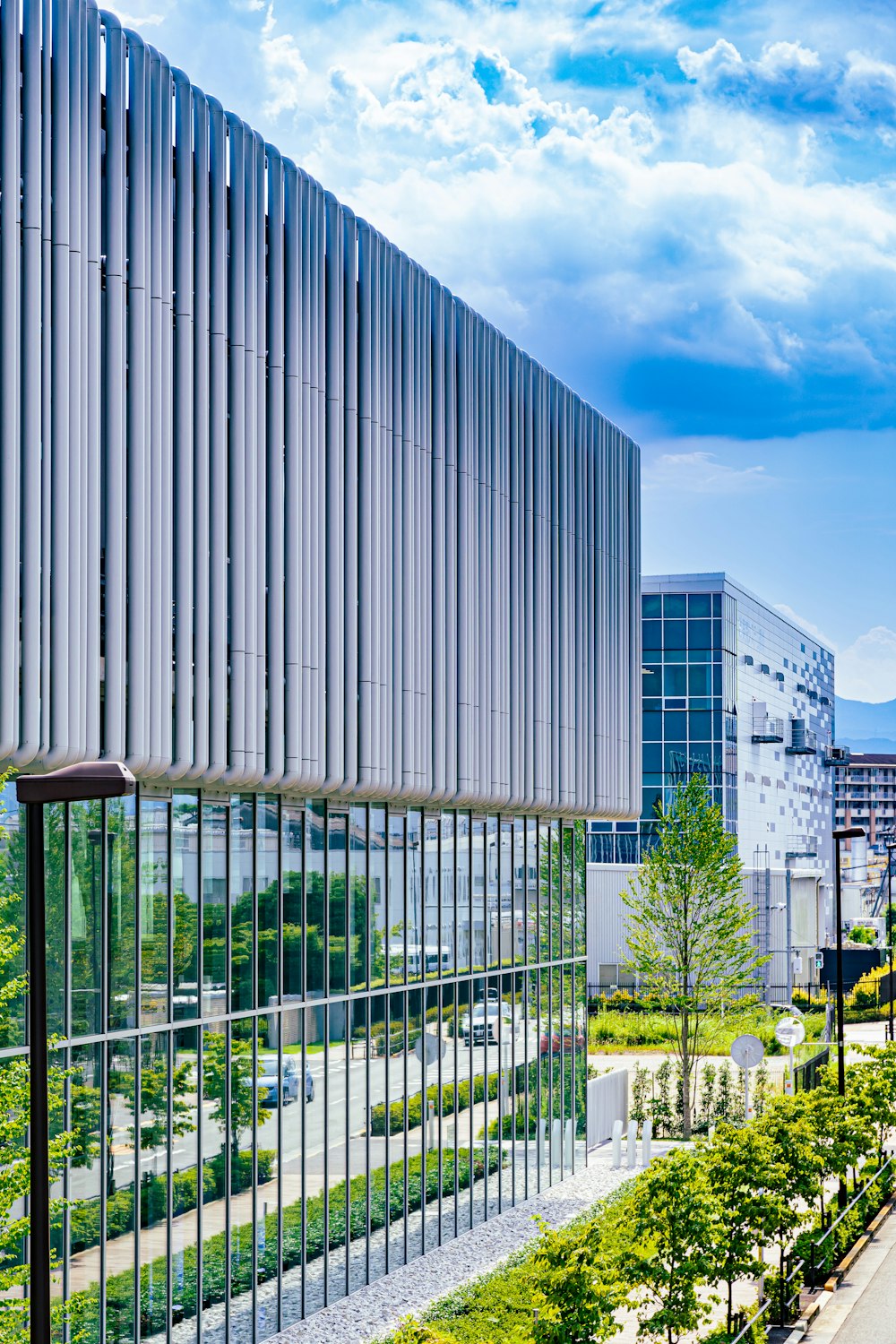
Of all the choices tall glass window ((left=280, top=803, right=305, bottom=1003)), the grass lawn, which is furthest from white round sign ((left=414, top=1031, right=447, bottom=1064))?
the grass lawn

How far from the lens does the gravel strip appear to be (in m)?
22.8

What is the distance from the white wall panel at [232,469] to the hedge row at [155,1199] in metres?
5.13

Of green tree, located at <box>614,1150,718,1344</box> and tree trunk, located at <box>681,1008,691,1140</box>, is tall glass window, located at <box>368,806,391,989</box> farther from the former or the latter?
tree trunk, located at <box>681,1008,691,1140</box>

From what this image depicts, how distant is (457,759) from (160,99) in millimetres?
13201

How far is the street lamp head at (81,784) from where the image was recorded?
10.5 m

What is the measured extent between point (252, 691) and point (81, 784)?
423 inches

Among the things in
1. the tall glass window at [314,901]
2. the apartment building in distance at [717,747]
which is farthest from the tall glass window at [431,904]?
the apartment building in distance at [717,747]

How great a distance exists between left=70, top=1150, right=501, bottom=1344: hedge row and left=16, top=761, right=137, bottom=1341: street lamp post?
15.1 ft

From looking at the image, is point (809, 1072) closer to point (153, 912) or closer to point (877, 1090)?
point (877, 1090)

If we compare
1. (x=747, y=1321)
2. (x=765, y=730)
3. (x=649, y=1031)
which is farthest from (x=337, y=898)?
(x=765, y=730)

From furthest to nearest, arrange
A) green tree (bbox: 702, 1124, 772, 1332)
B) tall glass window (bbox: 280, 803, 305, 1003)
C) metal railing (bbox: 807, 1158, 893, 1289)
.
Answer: metal railing (bbox: 807, 1158, 893, 1289) → tall glass window (bbox: 280, 803, 305, 1003) → green tree (bbox: 702, 1124, 772, 1332)

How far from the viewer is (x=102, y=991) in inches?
742

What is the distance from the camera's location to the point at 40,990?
35.0 feet

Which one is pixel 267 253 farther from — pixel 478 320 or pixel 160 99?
pixel 478 320
